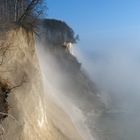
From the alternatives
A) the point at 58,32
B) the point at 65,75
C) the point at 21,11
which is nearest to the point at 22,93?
the point at 21,11

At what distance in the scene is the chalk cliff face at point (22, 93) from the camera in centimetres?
2090

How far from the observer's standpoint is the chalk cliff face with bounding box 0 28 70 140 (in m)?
20.9

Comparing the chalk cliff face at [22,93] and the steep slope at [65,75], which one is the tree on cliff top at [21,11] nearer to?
the chalk cliff face at [22,93]

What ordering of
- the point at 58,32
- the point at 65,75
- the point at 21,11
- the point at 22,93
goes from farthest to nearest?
the point at 58,32 < the point at 65,75 < the point at 21,11 < the point at 22,93

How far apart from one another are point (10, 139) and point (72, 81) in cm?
3962

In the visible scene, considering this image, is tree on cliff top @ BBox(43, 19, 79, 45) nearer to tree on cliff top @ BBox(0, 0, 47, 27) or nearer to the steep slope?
the steep slope

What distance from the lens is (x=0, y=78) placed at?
70.3ft

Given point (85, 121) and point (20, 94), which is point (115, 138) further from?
point (20, 94)

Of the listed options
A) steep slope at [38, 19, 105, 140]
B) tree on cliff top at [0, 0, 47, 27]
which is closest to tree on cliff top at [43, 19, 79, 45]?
steep slope at [38, 19, 105, 140]

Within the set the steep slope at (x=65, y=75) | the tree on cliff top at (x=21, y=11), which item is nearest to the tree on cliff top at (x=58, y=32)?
the steep slope at (x=65, y=75)

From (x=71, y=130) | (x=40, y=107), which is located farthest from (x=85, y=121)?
(x=40, y=107)

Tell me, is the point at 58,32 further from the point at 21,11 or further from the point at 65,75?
the point at 21,11

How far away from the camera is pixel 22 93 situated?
23.5 metres

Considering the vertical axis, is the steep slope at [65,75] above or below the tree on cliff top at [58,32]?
below
